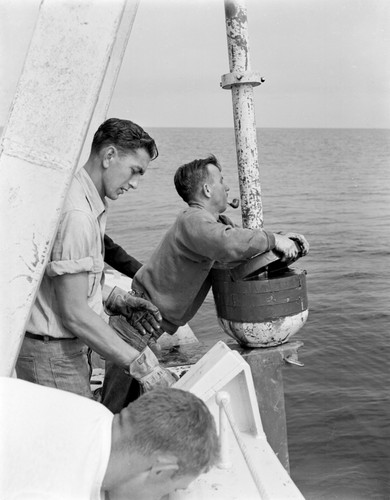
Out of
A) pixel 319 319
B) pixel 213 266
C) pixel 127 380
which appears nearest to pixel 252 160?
pixel 213 266

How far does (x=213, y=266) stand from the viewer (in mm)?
3990

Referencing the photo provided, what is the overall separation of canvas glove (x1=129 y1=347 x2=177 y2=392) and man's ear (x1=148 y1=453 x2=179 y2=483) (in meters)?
1.11

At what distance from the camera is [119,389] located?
3832 millimetres

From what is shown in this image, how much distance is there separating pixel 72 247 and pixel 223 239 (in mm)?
932

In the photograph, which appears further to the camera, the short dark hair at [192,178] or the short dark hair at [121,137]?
the short dark hair at [192,178]

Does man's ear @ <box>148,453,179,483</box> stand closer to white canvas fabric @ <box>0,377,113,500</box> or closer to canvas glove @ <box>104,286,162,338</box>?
white canvas fabric @ <box>0,377,113,500</box>

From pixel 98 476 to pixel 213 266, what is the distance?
226 cm

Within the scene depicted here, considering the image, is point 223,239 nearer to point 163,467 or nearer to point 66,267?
point 66,267

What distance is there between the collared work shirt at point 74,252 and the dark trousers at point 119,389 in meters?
0.82

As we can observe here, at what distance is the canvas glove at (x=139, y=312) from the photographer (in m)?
3.81

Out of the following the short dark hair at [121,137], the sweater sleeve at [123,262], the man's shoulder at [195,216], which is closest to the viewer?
the short dark hair at [121,137]

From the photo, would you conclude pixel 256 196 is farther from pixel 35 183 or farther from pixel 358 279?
pixel 358 279

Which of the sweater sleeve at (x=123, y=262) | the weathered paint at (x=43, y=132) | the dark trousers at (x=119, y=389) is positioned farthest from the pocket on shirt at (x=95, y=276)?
the sweater sleeve at (x=123, y=262)

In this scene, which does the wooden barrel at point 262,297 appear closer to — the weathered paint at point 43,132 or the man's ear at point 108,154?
the man's ear at point 108,154
